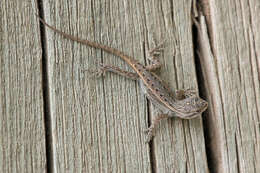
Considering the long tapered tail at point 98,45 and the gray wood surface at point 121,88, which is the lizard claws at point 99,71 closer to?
the gray wood surface at point 121,88

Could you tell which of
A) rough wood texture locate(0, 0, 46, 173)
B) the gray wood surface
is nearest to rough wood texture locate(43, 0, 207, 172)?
the gray wood surface

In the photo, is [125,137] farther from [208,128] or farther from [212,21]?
[212,21]

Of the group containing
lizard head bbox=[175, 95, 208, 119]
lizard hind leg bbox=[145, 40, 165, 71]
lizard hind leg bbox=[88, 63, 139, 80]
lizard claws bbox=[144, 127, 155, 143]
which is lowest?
lizard claws bbox=[144, 127, 155, 143]

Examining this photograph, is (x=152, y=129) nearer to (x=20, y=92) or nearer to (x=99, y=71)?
(x=99, y=71)

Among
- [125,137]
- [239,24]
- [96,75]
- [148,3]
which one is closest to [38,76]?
[96,75]

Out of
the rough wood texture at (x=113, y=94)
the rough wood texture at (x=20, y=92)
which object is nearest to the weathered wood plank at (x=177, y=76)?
the rough wood texture at (x=113, y=94)

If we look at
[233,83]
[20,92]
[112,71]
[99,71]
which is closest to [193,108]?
[233,83]

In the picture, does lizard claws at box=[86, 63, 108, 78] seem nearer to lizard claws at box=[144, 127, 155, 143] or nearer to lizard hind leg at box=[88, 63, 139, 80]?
lizard hind leg at box=[88, 63, 139, 80]
